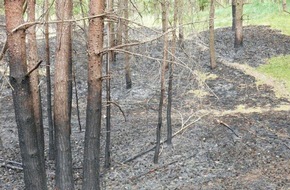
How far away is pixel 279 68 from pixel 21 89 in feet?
49.0

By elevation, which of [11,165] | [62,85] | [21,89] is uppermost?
[21,89]

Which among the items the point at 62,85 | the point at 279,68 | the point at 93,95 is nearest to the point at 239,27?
the point at 279,68

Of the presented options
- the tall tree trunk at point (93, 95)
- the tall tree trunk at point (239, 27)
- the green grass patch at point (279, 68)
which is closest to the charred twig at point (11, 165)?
the tall tree trunk at point (93, 95)

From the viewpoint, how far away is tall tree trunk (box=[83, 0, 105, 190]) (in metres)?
6.99

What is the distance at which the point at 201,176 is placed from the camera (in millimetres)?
9977

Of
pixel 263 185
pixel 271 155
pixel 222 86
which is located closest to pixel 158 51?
pixel 222 86

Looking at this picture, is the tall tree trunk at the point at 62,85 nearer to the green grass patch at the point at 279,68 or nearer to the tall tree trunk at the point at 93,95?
the tall tree trunk at the point at 93,95

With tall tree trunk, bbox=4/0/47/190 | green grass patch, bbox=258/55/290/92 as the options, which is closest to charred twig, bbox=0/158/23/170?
tall tree trunk, bbox=4/0/47/190

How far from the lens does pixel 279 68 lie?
18.1 m

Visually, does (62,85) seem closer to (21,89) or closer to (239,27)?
(21,89)

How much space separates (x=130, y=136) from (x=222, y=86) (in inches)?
225

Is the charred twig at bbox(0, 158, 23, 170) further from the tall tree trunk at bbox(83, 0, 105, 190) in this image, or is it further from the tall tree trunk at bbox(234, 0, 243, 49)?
the tall tree trunk at bbox(234, 0, 243, 49)

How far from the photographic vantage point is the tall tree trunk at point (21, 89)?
5.29 metres

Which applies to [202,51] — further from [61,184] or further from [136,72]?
[61,184]
